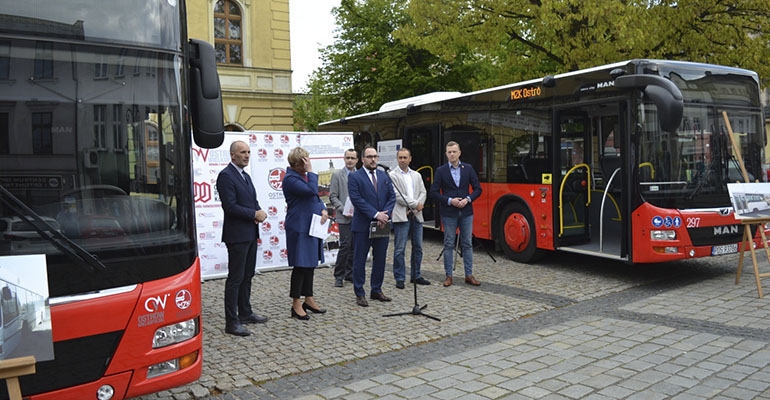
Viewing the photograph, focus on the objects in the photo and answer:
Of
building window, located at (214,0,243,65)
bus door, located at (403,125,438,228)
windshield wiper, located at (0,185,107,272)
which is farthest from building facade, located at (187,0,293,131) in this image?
windshield wiper, located at (0,185,107,272)

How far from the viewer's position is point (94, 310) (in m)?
3.32

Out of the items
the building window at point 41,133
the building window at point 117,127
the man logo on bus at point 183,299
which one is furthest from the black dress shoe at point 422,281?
the building window at point 41,133

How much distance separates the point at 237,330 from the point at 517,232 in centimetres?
544

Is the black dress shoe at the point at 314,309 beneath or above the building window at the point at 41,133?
beneath

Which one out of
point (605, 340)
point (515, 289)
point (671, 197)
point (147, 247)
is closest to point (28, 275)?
point (147, 247)

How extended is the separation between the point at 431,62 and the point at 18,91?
2516 cm

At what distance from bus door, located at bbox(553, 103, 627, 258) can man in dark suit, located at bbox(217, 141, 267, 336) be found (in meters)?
5.02

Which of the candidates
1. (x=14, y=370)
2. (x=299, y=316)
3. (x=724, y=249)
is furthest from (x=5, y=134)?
(x=724, y=249)

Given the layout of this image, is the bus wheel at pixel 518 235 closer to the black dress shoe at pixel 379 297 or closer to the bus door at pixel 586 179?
the bus door at pixel 586 179

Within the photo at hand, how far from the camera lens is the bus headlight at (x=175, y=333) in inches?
142

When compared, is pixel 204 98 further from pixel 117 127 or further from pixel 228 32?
pixel 228 32

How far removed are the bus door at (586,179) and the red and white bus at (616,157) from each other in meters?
0.01

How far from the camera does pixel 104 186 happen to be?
350 centimetres

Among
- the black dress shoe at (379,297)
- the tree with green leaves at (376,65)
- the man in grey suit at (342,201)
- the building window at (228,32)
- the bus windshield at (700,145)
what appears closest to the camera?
the black dress shoe at (379,297)
